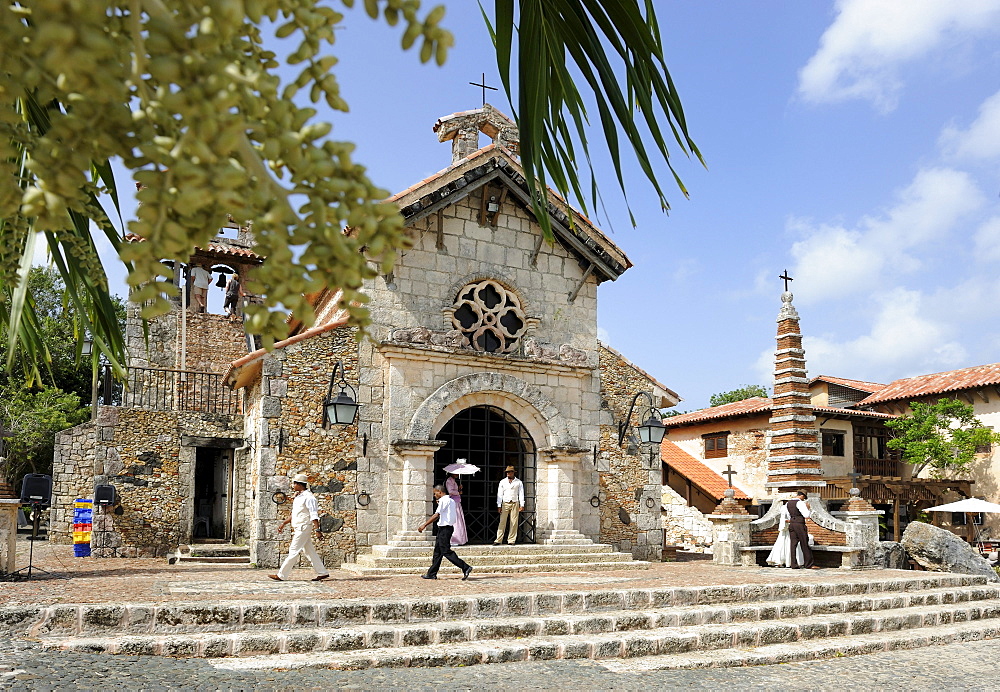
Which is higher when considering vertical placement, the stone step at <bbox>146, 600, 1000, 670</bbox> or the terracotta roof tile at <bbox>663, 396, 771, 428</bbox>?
the terracotta roof tile at <bbox>663, 396, 771, 428</bbox>

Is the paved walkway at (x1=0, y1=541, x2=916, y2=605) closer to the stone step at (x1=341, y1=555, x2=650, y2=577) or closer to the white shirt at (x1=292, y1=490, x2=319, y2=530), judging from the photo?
the stone step at (x1=341, y1=555, x2=650, y2=577)

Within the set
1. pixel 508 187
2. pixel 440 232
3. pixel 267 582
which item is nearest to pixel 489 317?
pixel 440 232

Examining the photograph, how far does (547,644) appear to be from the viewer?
7.82 metres

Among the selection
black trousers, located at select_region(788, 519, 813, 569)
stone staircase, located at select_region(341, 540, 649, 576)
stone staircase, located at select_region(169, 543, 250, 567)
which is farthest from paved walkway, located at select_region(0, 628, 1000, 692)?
stone staircase, located at select_region(169, 543, 250, 567)

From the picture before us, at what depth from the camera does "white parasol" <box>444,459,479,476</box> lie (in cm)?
1369

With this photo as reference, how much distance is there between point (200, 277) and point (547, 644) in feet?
56.9

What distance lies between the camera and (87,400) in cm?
3247

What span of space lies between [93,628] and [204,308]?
1630 centimetres

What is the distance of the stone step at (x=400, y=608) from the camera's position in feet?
23.7

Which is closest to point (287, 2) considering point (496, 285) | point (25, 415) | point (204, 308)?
point (496, 285)

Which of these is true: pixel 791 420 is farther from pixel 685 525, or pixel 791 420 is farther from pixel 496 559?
pixel 496 559

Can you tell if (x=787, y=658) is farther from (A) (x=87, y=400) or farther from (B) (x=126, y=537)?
(A) (x=87, y=400)

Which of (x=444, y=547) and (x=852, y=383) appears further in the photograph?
(x=852, y=383)

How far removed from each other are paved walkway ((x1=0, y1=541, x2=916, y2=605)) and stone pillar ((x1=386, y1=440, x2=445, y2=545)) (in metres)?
1.18
